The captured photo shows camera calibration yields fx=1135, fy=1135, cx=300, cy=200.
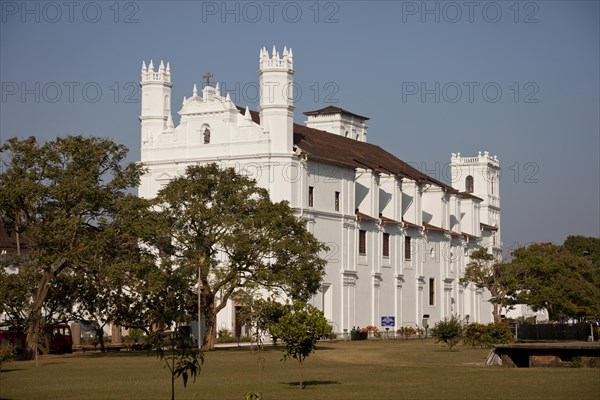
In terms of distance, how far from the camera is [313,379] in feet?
122

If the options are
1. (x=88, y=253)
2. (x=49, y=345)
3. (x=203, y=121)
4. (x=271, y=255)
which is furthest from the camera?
(x=203, y=121)

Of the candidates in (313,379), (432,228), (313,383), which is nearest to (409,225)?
(432,228)

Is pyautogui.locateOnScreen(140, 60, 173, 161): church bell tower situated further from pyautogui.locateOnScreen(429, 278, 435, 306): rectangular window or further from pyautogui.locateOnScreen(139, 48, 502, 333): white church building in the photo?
pyautogui.locateOnScreen(429, 278, 435, 306): rectangular window

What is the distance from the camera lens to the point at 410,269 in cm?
9506

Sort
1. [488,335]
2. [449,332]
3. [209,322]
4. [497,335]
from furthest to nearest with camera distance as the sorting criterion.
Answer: [209,322] → [449,332] → [488,335] → [497,335]

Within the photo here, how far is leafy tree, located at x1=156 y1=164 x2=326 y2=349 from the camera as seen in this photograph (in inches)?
2319

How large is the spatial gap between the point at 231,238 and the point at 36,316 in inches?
466

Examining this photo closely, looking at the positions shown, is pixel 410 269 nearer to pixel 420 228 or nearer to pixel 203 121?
pixel 420 228

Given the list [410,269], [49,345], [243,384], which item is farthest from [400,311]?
[243,384]

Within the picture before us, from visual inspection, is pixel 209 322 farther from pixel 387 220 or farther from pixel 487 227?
pixel 487 227

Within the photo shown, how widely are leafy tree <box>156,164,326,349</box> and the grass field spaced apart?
8384 mm

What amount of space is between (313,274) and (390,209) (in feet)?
111

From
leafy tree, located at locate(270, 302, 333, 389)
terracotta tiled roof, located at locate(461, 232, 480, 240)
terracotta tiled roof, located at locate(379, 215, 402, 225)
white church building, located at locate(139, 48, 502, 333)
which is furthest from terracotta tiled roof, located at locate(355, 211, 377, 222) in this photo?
leafy tree, located at locate(270, 302, 333, 389)

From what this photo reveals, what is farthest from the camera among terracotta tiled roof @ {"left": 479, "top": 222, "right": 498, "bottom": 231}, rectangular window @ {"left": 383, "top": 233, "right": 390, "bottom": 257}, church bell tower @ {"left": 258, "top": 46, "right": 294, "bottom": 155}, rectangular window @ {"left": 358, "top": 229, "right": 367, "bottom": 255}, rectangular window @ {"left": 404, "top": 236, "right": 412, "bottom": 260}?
terracotta tiled roof @ {"left": 479, "top": 222, "right": 498, "bottom": 231}
